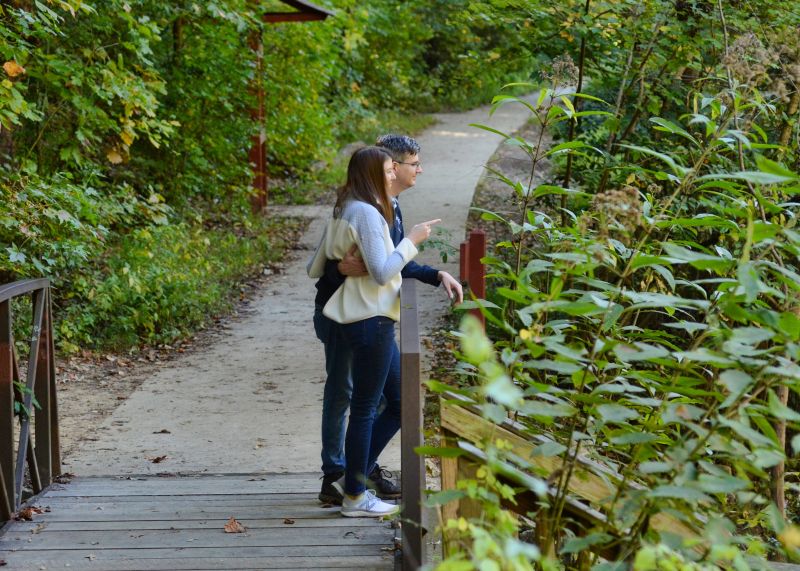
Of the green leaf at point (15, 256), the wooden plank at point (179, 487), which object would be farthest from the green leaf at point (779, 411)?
the green leaf at point (15, 256)

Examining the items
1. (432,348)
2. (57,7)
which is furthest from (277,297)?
(57,7)

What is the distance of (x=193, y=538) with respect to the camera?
161 inches

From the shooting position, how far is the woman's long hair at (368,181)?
409 cm

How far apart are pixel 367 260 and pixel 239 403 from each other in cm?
324

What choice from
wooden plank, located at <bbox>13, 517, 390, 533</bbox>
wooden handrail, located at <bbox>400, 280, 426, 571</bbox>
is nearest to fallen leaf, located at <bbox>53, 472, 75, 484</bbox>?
wooden plank, located at <bbox>13, 517, 390, 533</bbox>

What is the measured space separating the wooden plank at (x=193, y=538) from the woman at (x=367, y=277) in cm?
26

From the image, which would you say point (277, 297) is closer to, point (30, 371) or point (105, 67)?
point (105, 67)

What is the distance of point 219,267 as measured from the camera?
10719mm

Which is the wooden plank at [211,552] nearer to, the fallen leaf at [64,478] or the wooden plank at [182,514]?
the wooden plank at [182,514]

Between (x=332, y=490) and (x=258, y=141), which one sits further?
(x=258, y=141)

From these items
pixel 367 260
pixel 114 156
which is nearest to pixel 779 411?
pixel 367 260

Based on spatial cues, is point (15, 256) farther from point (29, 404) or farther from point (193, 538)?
point (193, 538)

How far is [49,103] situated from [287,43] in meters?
5.78

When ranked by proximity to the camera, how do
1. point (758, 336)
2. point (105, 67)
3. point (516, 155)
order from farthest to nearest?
point (516, 155) → point (105, 67) → point (758, 336)
